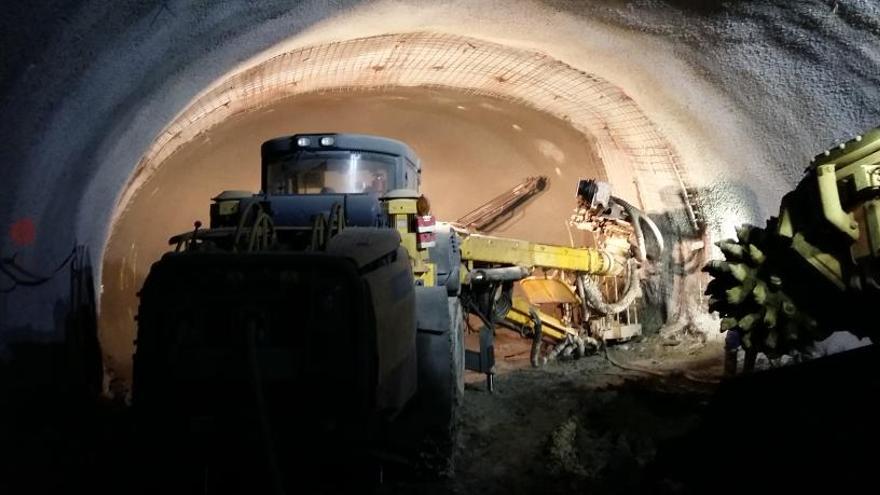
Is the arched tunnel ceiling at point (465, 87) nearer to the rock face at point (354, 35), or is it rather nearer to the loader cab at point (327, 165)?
the rock face at point (354, 35)

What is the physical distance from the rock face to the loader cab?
2.86 feet

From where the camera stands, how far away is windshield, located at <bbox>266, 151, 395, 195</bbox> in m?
5.79

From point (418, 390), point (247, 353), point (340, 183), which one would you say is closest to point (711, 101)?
point (340, 183)

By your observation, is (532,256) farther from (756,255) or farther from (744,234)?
(756,255)

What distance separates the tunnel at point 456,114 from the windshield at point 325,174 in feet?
3.29

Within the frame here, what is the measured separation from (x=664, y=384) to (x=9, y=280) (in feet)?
18.6

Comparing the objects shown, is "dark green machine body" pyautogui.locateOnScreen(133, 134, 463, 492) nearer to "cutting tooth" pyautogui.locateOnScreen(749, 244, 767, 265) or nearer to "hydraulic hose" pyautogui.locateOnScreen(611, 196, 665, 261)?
"cutting tooth" pyautogui.locateOnScreen(749, 244, 767, 265)

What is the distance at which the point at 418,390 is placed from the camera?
4.25 metres

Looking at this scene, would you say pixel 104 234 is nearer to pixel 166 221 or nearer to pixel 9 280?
pixel 9 280

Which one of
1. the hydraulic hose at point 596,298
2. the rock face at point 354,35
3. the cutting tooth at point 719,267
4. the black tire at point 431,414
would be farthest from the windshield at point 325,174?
the hydraulic hose at point 596,298

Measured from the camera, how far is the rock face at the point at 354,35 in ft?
12.2

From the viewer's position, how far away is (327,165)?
582 cm

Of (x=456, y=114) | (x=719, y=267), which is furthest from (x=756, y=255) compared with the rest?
(x=456, y=114)

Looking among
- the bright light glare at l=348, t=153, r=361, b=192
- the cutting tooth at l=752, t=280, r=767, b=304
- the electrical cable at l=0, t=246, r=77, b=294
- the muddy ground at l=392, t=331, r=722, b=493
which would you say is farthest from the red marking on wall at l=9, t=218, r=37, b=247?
the cutting tooth at l=752, t=280, r=767, b=304
